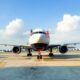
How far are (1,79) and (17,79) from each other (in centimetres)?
89

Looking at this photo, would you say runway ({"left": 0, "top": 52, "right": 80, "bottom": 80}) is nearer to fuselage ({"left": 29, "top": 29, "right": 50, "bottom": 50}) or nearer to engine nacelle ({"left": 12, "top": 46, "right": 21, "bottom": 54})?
fuselage ({"left": 29, "top": 29, "right": 50, "bottom": 50})

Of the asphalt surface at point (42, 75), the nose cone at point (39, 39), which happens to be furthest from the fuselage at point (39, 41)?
the asphalt surface at point (42, 75)

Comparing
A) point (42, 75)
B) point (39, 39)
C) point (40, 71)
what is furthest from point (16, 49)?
point (42, 75)

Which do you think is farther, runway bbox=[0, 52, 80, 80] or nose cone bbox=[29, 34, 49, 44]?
nose cone bbox=[29, 34, 49, 44]

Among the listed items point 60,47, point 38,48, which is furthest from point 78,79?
point 60,47

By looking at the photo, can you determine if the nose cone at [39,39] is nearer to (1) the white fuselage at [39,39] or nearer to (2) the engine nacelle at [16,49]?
(1) the white fuselage at [39,39]

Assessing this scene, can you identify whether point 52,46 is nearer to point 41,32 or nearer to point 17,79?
point 41,32

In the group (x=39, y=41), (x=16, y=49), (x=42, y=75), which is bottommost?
(x=42, y=75)

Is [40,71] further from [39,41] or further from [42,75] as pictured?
[39,41]

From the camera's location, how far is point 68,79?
14219 millimetres

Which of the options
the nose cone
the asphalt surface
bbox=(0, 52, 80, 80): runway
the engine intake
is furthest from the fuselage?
the asphalt surface

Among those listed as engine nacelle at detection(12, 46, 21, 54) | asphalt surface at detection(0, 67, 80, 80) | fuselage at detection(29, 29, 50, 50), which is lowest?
asphalt surface at detection(0, 67, 80, 80)

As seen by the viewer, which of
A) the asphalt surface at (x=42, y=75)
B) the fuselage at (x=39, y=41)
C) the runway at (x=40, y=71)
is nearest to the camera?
the asphalt surface at (x=42, y=75)

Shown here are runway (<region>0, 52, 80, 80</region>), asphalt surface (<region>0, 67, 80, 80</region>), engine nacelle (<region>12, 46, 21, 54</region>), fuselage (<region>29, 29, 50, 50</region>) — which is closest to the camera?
asphalt surface (<region>0, 67, 80, 80</region>)
